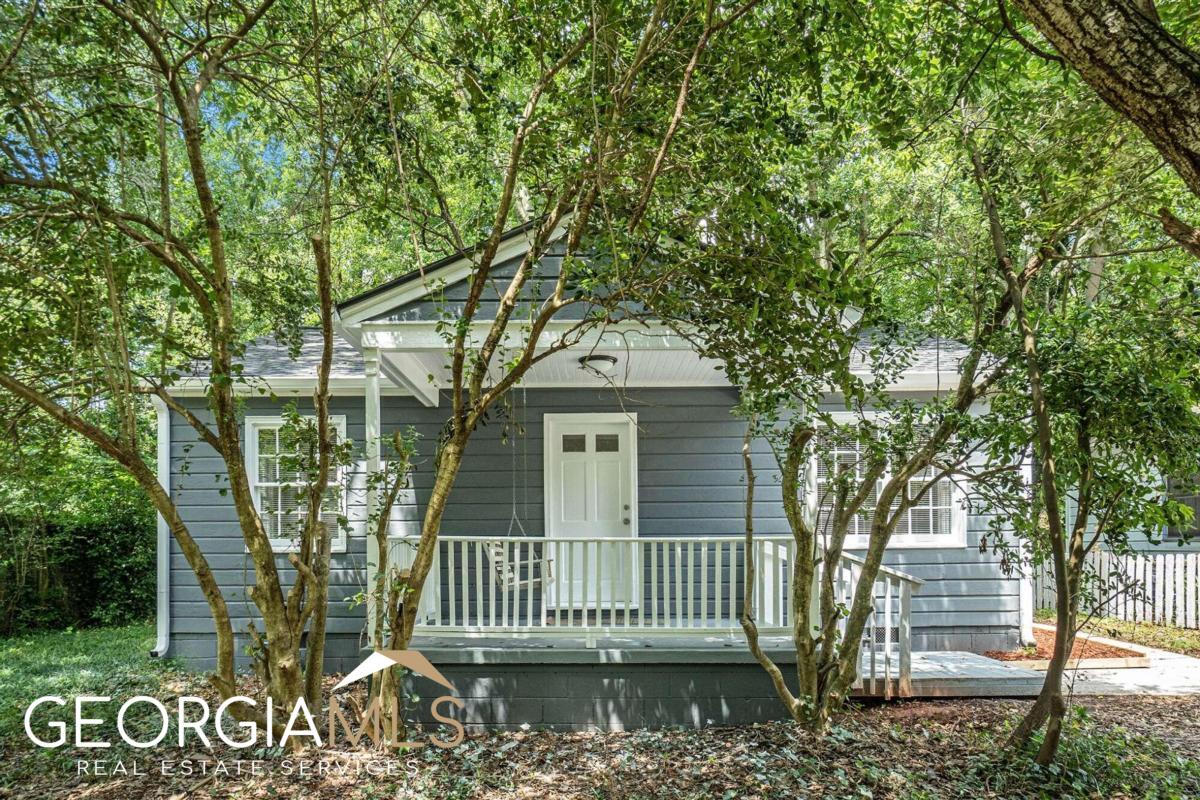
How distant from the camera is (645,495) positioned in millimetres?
7488

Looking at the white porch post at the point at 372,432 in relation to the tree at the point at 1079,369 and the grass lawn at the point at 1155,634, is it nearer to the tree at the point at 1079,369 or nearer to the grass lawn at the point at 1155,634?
the tree at the point at 1079,369

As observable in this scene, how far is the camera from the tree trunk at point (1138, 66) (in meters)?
1.64

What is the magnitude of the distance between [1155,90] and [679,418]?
5.94 metres

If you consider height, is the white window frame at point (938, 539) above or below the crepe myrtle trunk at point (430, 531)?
below

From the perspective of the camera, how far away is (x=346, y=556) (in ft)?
24.2

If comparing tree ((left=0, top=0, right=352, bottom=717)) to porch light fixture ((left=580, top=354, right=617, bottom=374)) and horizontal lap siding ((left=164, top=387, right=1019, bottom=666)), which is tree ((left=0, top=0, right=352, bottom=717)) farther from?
horizontal lap siding ((left=164, top=387, right=1019, bottom=666))

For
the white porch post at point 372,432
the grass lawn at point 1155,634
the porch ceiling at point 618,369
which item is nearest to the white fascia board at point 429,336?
the white porch post at point 372,432

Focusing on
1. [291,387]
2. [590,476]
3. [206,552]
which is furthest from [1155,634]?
[206,552]

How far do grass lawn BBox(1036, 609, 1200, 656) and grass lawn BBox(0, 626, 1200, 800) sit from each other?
3.26 metres

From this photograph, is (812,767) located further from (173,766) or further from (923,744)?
(173,766)

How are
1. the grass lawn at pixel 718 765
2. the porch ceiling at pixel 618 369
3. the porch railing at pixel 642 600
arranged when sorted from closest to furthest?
the grass lawn at pixel 718 765, the porch railing at pixel 642 600, the porch ceiling at pixel 618 369

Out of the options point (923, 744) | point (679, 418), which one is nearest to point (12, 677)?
point (679, 418)

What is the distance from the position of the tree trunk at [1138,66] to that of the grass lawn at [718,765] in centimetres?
340

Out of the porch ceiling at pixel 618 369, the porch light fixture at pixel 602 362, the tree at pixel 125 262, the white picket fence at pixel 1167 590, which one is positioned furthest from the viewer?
the white picket fence at pixel 1167 590
